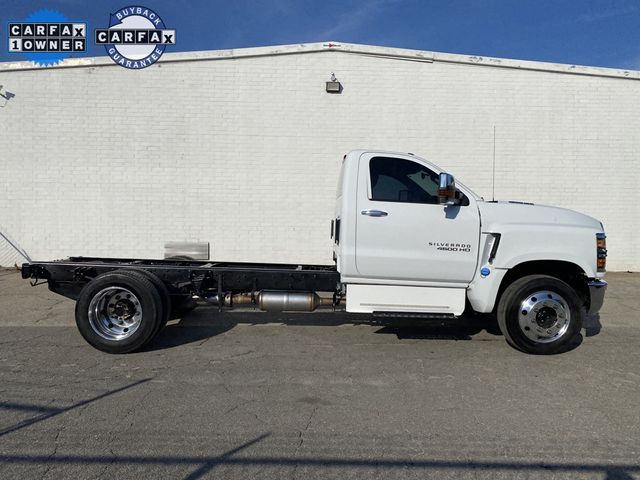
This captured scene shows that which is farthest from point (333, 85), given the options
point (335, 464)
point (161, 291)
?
point (335, 464)

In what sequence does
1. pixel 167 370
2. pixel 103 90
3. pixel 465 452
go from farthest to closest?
1. pixel 103 90
2. pixel 167 370
3. pixel 465 452

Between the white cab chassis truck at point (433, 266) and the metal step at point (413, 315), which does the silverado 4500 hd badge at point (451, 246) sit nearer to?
the white cab chassis truck at point (433, 266)

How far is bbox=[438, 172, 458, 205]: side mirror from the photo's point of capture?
206 inches

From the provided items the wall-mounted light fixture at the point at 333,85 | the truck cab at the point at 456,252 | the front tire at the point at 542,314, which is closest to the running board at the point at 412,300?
the truck cab at the point at 456,252

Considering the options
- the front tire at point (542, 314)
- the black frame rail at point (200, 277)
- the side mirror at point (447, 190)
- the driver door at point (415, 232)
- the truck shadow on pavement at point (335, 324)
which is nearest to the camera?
the side mirror at point (447, 190)

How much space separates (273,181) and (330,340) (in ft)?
17.7

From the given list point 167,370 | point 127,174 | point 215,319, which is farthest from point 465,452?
point 127,174

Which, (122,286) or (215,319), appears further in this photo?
(215,319)

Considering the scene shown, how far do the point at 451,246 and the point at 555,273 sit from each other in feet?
4.87

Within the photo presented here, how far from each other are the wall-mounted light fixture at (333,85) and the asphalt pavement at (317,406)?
604 cm

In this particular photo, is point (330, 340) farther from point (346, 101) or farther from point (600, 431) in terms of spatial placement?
point (346, 101)

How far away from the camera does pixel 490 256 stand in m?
5.55

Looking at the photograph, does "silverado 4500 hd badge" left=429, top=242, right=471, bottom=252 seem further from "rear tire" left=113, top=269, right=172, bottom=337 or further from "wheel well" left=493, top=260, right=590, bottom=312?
"rear tire" left=113, top=269, right=172, bottom=337

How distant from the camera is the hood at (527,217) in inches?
219
